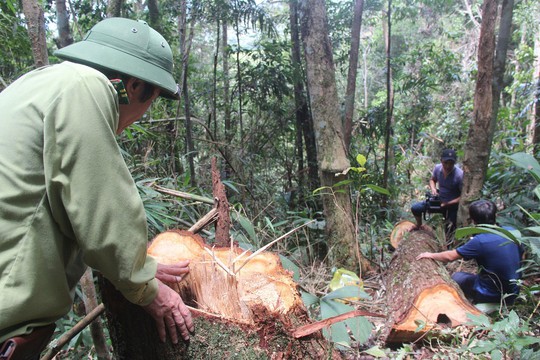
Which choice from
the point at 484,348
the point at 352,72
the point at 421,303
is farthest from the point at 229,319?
the point at 352,72

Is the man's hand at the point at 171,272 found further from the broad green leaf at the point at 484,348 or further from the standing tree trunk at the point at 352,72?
the standing tree trunk at the point at 352,72

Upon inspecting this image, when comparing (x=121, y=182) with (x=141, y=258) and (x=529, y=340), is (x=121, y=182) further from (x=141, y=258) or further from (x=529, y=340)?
(x=529, y=340)

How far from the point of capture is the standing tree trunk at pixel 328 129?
4.03m

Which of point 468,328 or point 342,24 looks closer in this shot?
point 468,328

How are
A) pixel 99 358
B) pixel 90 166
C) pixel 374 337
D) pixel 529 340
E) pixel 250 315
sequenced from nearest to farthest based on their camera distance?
pixel 90 166
pixel 250 315
pixel 529 340
pixel 99 358
pixel 374 337

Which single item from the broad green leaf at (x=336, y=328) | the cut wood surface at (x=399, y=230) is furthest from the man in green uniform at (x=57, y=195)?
the cut wood surface at (x=399, y=230)

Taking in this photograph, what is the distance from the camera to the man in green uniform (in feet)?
3.40

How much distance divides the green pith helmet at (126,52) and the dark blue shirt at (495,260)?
2913 millimetres

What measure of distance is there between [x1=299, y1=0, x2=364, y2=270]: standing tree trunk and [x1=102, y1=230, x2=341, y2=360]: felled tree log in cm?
241

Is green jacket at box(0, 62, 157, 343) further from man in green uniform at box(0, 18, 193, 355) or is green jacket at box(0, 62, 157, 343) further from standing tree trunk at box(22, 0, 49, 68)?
standing tree trunk at box(22, 0, 49, 68)

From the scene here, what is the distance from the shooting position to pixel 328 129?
4.11 metres

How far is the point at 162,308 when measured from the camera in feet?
4.32

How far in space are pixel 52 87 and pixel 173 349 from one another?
38.0 inches

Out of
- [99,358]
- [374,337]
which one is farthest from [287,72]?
[99,358]
